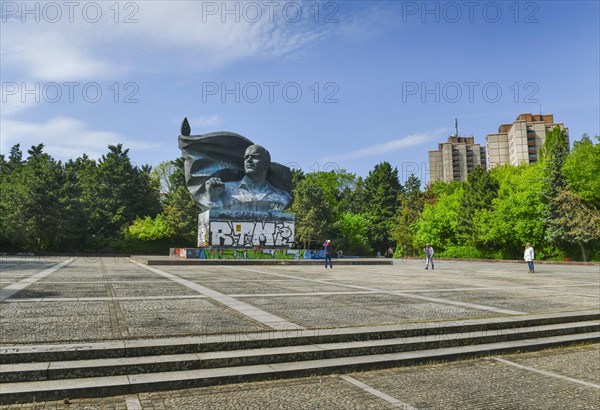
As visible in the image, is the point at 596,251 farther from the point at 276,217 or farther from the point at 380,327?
the point at 380,327

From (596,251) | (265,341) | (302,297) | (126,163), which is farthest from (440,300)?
(126,163)

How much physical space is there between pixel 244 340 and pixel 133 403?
182 centimetres

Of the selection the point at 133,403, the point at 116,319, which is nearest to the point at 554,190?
the point at 116,319

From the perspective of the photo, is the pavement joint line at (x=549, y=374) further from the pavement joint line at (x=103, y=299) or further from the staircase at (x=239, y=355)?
the pavement joint line at (x=103, y=299)

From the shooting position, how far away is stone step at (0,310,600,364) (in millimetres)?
5445

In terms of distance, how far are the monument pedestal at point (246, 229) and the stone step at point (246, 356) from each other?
1296 inches

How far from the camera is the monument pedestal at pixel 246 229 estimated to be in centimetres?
3919

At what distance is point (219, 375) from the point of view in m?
5.45

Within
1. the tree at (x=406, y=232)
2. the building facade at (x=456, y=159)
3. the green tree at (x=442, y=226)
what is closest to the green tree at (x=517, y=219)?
the green tree at (x=442, y=226)

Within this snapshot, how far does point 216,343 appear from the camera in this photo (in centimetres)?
611

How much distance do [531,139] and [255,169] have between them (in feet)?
269

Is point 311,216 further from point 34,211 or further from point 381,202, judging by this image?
point 34,211

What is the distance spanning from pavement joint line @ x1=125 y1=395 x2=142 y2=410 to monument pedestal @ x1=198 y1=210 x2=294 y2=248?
3439 cm

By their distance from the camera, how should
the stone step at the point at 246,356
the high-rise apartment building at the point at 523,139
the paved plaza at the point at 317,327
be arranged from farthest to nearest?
the high-rise apartment building at the point at 523,139, the stone step at the point at 246,356, the paved plaza at the point at 317,327
